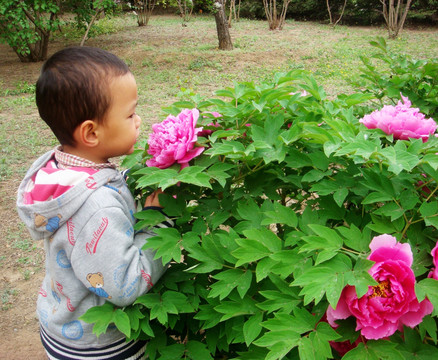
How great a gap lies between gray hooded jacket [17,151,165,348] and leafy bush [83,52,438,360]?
7cm

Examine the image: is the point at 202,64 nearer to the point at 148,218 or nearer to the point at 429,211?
the point at 148,218

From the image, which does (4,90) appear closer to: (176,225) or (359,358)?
(176,225)

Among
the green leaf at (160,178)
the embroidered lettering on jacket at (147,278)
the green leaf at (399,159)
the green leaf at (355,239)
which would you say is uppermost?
the green leaf at (399,159)

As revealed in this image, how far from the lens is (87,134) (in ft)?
4.98

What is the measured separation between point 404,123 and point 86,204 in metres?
1.05

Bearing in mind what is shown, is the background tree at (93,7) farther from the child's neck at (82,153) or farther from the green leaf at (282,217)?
the green leaf at (282,217)

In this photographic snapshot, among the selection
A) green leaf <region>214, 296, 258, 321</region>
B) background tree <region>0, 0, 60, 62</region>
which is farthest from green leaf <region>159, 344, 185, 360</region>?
background tree <region>0, 0, 60, 62</region>

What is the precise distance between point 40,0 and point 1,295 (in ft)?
25.5

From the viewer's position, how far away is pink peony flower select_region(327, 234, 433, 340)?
41.3 inches

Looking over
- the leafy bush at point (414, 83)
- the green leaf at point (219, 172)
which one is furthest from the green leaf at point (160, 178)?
the leafy bush at point (414, 83)

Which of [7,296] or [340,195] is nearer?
[340,195]

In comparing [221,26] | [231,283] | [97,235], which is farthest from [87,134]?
[221,26]

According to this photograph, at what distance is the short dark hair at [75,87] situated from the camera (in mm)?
1455

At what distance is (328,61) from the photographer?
33.9ft
